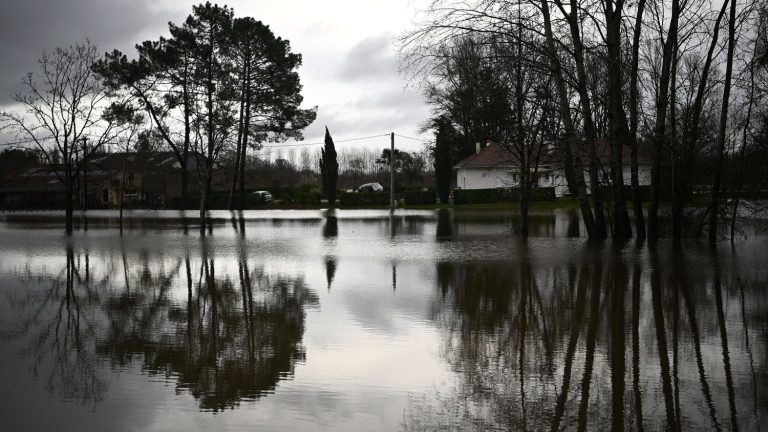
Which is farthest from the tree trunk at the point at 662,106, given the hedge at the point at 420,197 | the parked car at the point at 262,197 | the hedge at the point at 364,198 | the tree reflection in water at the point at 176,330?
the parked car at the point at 262,197

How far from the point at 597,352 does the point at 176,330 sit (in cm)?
493

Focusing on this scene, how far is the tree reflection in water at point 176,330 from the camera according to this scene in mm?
6645

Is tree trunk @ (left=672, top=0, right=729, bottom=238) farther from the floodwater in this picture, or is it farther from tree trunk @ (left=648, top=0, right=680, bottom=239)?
the floodwater

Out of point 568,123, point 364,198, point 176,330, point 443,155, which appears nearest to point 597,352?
point 176,330

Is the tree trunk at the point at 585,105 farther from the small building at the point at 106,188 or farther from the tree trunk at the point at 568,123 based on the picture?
the small building at the point at 106,188

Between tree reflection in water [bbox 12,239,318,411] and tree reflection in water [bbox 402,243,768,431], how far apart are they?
70.8 inches

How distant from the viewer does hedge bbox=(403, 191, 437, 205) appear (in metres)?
61.8

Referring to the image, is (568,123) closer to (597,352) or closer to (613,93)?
(613,93)

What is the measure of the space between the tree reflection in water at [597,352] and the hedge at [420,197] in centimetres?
4756

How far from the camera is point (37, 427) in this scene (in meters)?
5.38

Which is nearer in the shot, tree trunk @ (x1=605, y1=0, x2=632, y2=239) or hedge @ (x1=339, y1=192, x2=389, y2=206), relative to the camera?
tree trunk @ (x1=605, y1=0, x2=632, y2=239)

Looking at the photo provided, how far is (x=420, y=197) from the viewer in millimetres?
62188

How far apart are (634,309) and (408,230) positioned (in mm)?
19815

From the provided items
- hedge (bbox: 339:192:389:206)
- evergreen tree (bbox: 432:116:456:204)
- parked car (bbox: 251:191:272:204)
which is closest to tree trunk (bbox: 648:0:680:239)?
evergreen tree (bbox: 432:116:456:204)
